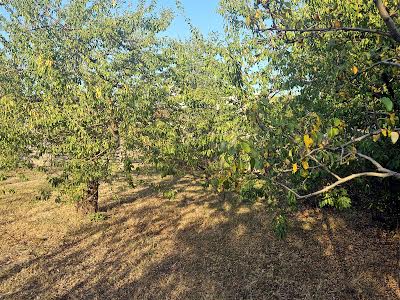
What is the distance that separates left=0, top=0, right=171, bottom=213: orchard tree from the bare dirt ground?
2296 mm

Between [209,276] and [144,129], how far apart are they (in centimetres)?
459

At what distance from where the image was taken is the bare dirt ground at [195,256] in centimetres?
918

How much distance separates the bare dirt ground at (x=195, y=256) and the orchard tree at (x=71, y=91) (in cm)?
230

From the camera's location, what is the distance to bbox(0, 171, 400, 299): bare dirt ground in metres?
9.18

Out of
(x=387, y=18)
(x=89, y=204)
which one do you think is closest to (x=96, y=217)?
(x=89, y=204)

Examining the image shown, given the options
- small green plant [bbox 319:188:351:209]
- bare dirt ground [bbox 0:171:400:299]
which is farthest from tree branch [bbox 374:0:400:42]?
bare dirt ground [bbox 0:171:400:299]

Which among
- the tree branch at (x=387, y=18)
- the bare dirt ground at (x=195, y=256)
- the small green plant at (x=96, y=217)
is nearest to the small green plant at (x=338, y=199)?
the bare dirt ground at (x=195, y=256)

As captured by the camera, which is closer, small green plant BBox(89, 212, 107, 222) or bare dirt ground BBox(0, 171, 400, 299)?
bare dirt ground BBox(0, 171, 400, 299)

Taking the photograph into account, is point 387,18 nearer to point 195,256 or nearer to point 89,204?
point 195,256

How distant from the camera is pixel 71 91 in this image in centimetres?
1123

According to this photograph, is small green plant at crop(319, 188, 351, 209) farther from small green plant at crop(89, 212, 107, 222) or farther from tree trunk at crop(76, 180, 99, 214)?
tree trunk at crop(76, 180, 99, 214)

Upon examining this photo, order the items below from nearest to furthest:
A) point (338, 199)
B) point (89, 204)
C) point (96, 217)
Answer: point (338, 199)
point (96, 217)
point (89, 204)

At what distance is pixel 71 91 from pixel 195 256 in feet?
20.6

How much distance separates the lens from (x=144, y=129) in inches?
436
